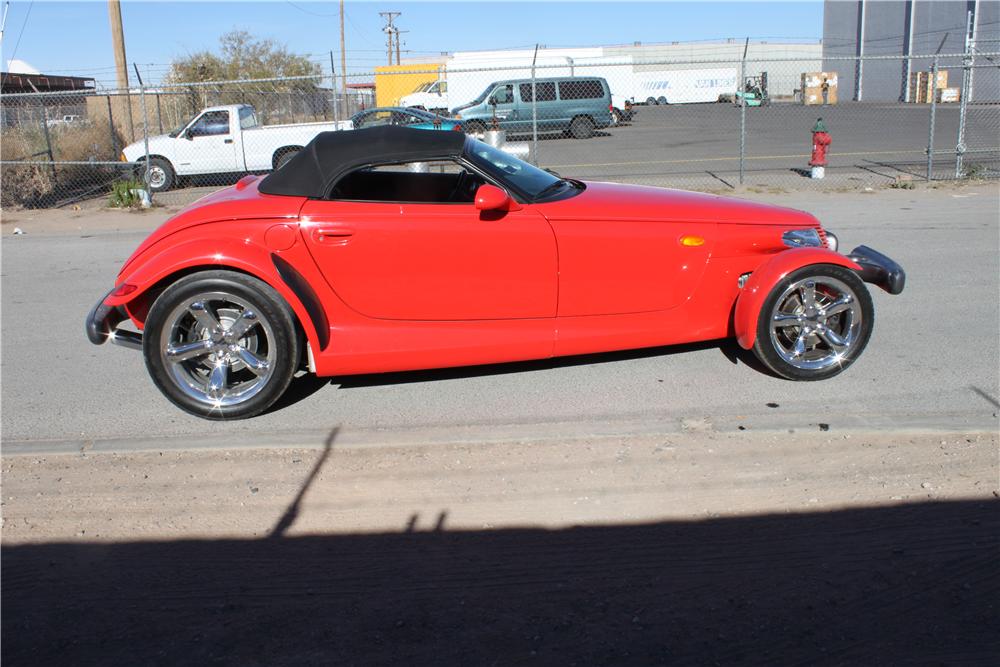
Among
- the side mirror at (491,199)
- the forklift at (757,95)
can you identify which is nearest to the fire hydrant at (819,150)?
the side mirror at (491,199)

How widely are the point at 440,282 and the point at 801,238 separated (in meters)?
2.25

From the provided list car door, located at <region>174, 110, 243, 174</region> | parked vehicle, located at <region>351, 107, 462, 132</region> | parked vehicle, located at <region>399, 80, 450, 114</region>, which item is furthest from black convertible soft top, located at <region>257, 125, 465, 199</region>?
parked vehicle, located at <region>399, 80, 450, 114</region>

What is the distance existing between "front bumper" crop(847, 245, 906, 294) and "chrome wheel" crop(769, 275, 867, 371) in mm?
258

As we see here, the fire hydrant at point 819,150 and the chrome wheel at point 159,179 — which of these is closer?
the fire hydrant at point 819,150

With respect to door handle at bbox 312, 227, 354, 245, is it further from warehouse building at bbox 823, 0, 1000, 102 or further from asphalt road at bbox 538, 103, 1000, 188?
warehouse building at bbox 823, 0, 1000, 102

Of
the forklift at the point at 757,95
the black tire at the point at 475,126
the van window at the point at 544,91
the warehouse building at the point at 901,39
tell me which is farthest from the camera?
the warehouse building at the point at 901,39

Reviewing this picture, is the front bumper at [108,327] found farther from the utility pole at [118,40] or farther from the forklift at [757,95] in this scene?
the forklift at [757,95]

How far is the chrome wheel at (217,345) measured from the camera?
16.2 ft

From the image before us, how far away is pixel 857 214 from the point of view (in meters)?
11.9

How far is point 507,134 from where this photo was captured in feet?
82.9

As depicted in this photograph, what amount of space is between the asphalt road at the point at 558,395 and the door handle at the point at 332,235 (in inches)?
39.0

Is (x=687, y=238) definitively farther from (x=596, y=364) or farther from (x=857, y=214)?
(x=857, y=214)

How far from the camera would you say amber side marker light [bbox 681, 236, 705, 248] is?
16.9ft

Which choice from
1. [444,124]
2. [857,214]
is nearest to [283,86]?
[444,124]
